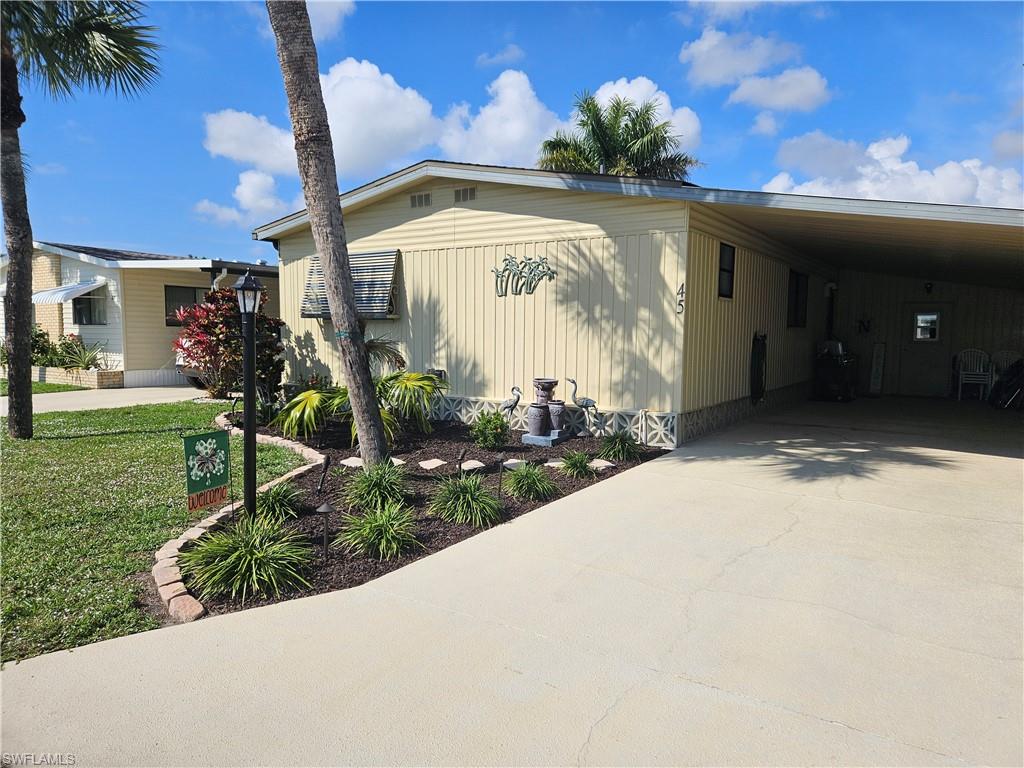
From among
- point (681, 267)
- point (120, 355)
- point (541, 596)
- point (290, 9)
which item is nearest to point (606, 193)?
point (681, 267)

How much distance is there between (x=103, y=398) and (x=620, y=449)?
10.9 m

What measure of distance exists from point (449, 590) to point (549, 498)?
6.82 feet

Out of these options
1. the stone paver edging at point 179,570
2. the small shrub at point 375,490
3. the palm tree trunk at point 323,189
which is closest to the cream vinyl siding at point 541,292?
the palm tree trunk at point 323,189

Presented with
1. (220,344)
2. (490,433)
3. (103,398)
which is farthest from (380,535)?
(103,398)

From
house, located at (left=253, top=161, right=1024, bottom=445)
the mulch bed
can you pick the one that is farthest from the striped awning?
the mulch bed

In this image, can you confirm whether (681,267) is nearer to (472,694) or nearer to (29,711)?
(472,694)

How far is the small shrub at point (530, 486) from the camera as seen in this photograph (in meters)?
5.63

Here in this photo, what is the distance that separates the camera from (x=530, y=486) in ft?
18.6

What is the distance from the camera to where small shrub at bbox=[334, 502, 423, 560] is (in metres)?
4.26

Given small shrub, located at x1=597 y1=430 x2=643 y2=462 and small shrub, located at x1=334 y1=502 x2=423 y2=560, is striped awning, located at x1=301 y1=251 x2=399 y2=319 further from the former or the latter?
small shrub, located at x1=334 y1=502 x2=423 y2=560

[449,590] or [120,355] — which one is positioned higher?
[120,355]

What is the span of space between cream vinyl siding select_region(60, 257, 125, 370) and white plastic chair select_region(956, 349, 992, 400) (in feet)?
62.3

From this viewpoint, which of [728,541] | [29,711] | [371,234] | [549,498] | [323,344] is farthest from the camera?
[323,344]

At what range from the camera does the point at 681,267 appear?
24.4 ft
